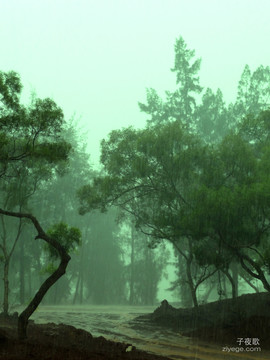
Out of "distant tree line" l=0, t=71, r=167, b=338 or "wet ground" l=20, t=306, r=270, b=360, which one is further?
"distant tree line" l=0, t=71, r=167, b=338

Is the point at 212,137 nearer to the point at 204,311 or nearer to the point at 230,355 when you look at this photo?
the point at 204,311

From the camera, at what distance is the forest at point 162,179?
13375 mm

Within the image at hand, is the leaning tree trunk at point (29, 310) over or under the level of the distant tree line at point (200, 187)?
under

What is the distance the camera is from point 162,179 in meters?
21.1

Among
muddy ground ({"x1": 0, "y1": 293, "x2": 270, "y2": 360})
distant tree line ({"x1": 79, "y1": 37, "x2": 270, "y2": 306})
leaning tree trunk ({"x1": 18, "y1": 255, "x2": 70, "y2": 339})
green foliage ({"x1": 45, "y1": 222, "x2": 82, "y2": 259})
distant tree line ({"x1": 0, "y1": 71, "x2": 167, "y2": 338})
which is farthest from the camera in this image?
distant tree line ({"x1": 0, "y1": 71, "x2": 167, "y2": 338})

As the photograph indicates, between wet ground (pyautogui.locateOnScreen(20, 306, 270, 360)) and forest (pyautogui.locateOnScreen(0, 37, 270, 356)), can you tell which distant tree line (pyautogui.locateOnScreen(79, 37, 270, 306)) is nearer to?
forest (pyautogui.locateOnScreen(0, 37, 270, 356))

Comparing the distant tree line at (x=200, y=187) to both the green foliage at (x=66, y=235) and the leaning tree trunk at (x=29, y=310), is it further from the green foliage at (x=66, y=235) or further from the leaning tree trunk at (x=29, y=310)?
the leaning tree trunk at (x=29, y=310)

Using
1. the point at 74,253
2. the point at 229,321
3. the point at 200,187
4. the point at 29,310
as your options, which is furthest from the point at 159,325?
the point at 74,253

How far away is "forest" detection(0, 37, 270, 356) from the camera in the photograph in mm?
13375

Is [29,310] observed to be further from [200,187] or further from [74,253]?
[74,253]

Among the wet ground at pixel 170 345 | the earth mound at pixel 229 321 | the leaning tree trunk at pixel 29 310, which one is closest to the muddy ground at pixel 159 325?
the earth mound at pixel 229 321

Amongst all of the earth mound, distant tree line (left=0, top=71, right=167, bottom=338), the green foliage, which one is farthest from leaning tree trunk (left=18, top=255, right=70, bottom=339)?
distant tree line (left=0, top=71, right=167, bottom=338)

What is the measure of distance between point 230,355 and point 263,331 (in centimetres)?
290

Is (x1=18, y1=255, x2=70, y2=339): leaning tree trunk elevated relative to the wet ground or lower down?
elevated
